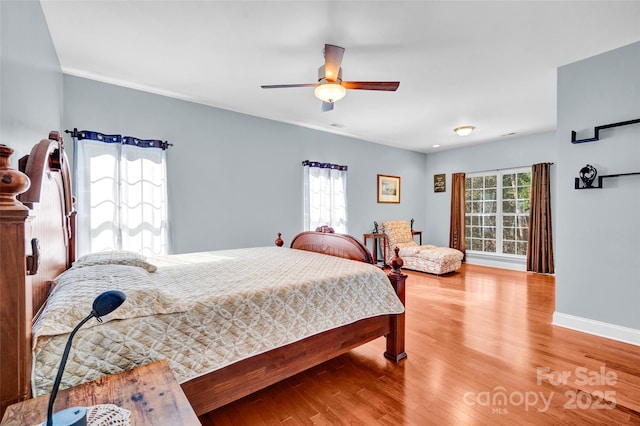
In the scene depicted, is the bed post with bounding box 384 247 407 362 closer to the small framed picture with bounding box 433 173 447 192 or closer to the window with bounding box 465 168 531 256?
the window with bounding box 465 168 531 256

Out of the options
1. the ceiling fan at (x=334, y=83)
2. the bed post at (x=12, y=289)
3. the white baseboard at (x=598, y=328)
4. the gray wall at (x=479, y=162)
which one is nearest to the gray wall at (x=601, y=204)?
the white baseboard at (x=598, y=328)

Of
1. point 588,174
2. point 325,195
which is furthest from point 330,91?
point 325,195

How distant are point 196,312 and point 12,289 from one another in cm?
69

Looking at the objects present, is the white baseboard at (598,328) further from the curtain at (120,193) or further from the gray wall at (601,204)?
the curtain at (120,193)

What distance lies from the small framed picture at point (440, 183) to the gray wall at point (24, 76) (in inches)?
271

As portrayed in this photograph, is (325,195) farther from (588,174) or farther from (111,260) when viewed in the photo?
(111,260)

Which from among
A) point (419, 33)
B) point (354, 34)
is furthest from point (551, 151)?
point (354, 34)

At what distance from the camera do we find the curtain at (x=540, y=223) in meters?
5.28

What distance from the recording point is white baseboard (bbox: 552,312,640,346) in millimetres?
2600

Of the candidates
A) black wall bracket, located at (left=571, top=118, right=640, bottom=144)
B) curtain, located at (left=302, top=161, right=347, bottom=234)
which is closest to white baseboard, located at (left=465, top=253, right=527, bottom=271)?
curtain, located at (left=302, top=161, right=347, bottom=234)

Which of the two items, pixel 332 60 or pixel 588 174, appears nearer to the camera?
pixel 332 60

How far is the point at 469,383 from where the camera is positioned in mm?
2039

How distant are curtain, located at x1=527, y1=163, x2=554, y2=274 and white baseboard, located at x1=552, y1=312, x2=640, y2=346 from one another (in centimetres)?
279

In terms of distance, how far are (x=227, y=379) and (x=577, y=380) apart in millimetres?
2428
